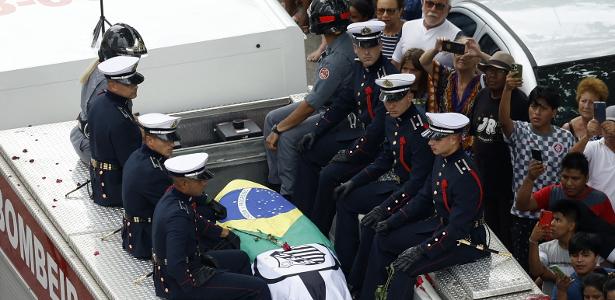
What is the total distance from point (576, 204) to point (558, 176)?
0.54 metres

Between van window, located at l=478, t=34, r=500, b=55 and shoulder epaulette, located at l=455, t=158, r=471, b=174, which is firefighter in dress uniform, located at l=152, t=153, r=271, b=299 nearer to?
shoulder epaulette, located at l=455, t=158, r=471, b=174

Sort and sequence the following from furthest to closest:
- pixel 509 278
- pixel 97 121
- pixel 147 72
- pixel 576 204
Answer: pixel 147 72, pixel 97 121, pixel 576 204, pixel 509 278

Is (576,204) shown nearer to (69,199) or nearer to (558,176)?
(558,176)

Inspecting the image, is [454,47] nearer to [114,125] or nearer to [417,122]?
[417,122]

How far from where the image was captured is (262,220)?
936 cm

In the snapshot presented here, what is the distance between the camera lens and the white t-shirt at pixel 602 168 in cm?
906

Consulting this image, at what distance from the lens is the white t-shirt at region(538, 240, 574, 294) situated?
8.78 meters

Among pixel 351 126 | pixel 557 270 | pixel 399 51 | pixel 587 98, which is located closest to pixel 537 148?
pixel 587 98

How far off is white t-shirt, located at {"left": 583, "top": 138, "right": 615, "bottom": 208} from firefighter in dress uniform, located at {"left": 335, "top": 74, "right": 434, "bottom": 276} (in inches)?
40.7

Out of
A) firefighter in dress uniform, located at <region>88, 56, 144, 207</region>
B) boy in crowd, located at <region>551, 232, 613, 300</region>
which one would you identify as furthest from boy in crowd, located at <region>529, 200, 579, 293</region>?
firefighter in dress uniform, located at <region>88, 56, 144, 207</region>

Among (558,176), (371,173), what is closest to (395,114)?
(371,173)

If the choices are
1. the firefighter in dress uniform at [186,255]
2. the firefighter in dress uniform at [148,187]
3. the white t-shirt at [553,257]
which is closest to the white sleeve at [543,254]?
the white t-shirt at [553,257]

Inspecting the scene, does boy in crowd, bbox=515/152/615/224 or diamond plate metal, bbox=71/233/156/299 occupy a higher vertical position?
boy in crowd, bbox=515/152/615/224

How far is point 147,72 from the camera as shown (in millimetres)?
10672
